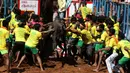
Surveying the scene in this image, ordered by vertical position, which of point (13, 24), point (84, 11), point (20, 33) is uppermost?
point (84, 11)

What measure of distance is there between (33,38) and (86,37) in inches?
83.9

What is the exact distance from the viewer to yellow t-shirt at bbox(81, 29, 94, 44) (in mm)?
14212

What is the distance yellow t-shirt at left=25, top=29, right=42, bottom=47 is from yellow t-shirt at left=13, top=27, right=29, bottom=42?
387 mm

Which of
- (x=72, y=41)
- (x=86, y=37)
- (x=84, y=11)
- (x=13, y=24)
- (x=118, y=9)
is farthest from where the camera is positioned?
(x=84, y=11)

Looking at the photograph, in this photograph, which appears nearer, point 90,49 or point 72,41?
point 90,49

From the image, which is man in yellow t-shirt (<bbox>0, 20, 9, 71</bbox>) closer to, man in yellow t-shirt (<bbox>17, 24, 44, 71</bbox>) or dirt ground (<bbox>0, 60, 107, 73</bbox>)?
dirt ground (<bbox>0, 60, 107, 73</bbox>)

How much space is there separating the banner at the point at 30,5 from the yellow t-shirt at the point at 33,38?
8.57ft

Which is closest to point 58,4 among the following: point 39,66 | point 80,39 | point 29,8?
point 29,8

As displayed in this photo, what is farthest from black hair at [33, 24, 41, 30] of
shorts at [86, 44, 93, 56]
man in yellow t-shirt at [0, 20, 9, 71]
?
shorts at [86, 44, 93, 56]

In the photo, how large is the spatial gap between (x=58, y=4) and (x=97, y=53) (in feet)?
15.1

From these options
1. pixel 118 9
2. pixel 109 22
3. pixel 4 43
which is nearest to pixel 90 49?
pixel 109 22

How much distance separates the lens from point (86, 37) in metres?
14.3

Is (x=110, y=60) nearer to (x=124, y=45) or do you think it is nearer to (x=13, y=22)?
(x=124, y=45)

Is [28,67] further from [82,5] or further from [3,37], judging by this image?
[82,5]
